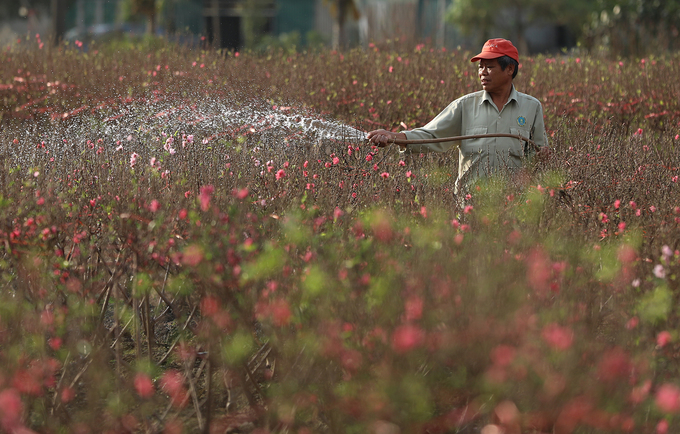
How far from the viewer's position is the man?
431cm

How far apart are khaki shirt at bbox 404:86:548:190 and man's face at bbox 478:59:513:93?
0.27 ft

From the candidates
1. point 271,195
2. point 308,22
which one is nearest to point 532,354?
point 271,195

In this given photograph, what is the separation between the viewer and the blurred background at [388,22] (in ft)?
38.8

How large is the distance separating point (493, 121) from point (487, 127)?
0.05m

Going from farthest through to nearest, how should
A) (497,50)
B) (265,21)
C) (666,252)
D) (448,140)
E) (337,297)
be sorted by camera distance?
(265,21)
(497,50)
(448,140)
(666,252)
(337,297)

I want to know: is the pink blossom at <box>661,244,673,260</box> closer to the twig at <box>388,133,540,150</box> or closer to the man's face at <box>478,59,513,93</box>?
the twig at <box>388,133,540,150</box>

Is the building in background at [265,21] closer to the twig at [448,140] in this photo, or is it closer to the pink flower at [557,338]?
the twig at [448,140]

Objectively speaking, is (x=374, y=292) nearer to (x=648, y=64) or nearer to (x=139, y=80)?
(x=139, y=80)

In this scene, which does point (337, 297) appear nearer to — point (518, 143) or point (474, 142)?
point (474, 142)

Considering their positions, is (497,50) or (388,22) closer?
(497,50)

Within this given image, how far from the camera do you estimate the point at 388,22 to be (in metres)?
12.3

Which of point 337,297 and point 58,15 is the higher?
point 58,15

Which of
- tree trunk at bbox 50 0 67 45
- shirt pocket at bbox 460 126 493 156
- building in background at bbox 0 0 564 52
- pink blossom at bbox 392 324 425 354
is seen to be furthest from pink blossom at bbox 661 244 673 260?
building in background at bbox 0 0 564 52

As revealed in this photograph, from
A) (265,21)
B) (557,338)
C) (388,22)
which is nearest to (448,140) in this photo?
(557,338)
